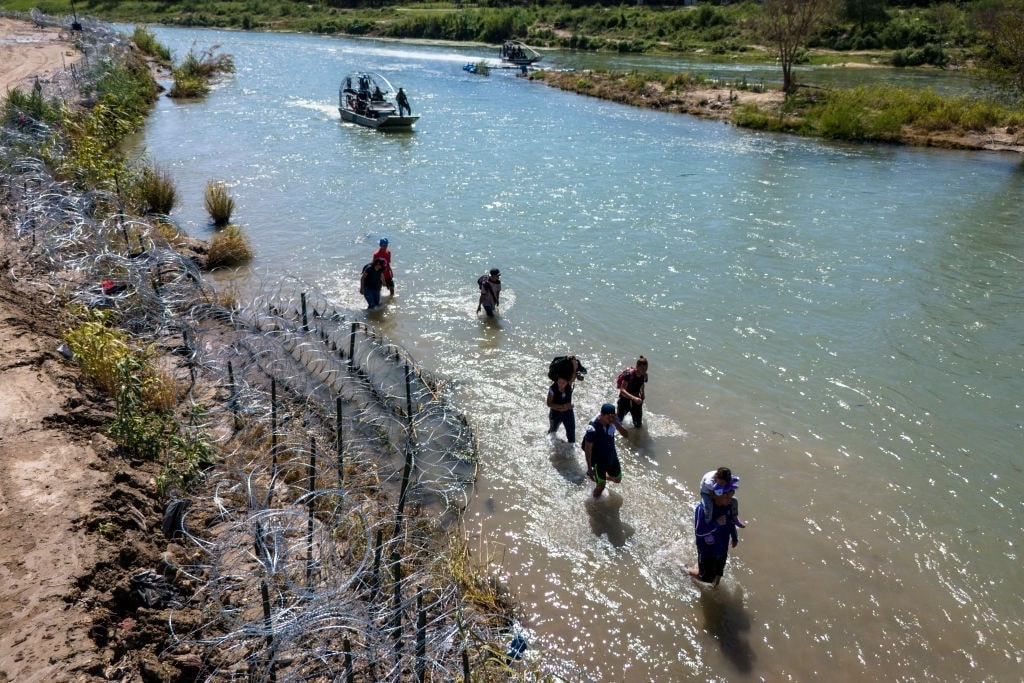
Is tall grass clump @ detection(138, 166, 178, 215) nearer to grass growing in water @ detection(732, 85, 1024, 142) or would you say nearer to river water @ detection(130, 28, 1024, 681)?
river water @ detection(130, 28, 1024, 681)

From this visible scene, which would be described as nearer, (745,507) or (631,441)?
(745,507)

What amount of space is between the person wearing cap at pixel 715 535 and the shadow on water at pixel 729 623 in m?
0.16

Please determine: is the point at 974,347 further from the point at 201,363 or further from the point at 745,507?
the point at 201,363

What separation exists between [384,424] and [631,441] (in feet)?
11.9

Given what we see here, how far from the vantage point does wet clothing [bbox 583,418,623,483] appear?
835 centimetres

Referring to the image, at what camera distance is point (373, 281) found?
13836 mm

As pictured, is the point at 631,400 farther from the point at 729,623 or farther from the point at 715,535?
the point at 729,623

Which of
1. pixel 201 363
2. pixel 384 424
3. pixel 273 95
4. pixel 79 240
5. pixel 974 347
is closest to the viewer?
pixel 201 363

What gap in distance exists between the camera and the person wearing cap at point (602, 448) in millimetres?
8297

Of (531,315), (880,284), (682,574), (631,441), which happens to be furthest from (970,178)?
(682,574)

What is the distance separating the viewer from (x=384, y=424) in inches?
379

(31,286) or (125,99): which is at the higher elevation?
(125,99)

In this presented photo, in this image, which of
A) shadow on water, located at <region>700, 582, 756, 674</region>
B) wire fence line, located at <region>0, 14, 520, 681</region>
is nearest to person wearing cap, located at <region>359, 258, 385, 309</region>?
wire fence line, located at <region>0, 14, 520, 681</region>

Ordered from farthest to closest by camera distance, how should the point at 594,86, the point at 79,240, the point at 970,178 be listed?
1. the point at 594,86
2. the point at 970,178
3. the point at 79,240
